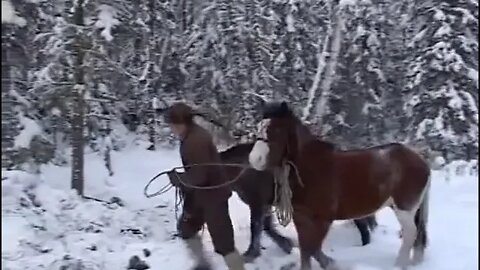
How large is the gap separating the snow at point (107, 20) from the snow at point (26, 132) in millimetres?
1914

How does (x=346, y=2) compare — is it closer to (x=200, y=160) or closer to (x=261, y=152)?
(x=261, y=152)

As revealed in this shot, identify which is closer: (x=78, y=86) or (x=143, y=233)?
(x=143, y=233)

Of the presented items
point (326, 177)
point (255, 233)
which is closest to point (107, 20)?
point (255, 233)

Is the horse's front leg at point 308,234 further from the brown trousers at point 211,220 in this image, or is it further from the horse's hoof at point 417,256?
the horse's hoof at point 417,256

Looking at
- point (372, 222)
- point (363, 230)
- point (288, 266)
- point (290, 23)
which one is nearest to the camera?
point (288, 266)

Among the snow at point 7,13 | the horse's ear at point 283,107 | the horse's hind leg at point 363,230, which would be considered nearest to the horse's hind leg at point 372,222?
the horse's hind leg at point 363,230

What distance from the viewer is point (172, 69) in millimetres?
17312

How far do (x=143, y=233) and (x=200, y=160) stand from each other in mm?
3604

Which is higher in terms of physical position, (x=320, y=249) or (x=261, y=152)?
(x=261, y=152)

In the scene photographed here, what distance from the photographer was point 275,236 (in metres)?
6.77

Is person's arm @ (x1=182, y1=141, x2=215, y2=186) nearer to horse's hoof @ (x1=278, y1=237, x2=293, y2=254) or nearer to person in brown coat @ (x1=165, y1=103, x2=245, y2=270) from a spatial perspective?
person in brown coat @ (x1=165, y1=103, x2=245, y2=270)

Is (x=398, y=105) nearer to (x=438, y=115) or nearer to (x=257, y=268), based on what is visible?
(x=438, y=115)

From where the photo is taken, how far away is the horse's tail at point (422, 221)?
240 inches

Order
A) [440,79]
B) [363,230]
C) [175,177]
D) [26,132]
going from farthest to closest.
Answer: [440,79] → [26,132] → [363,230] → [175,177]
